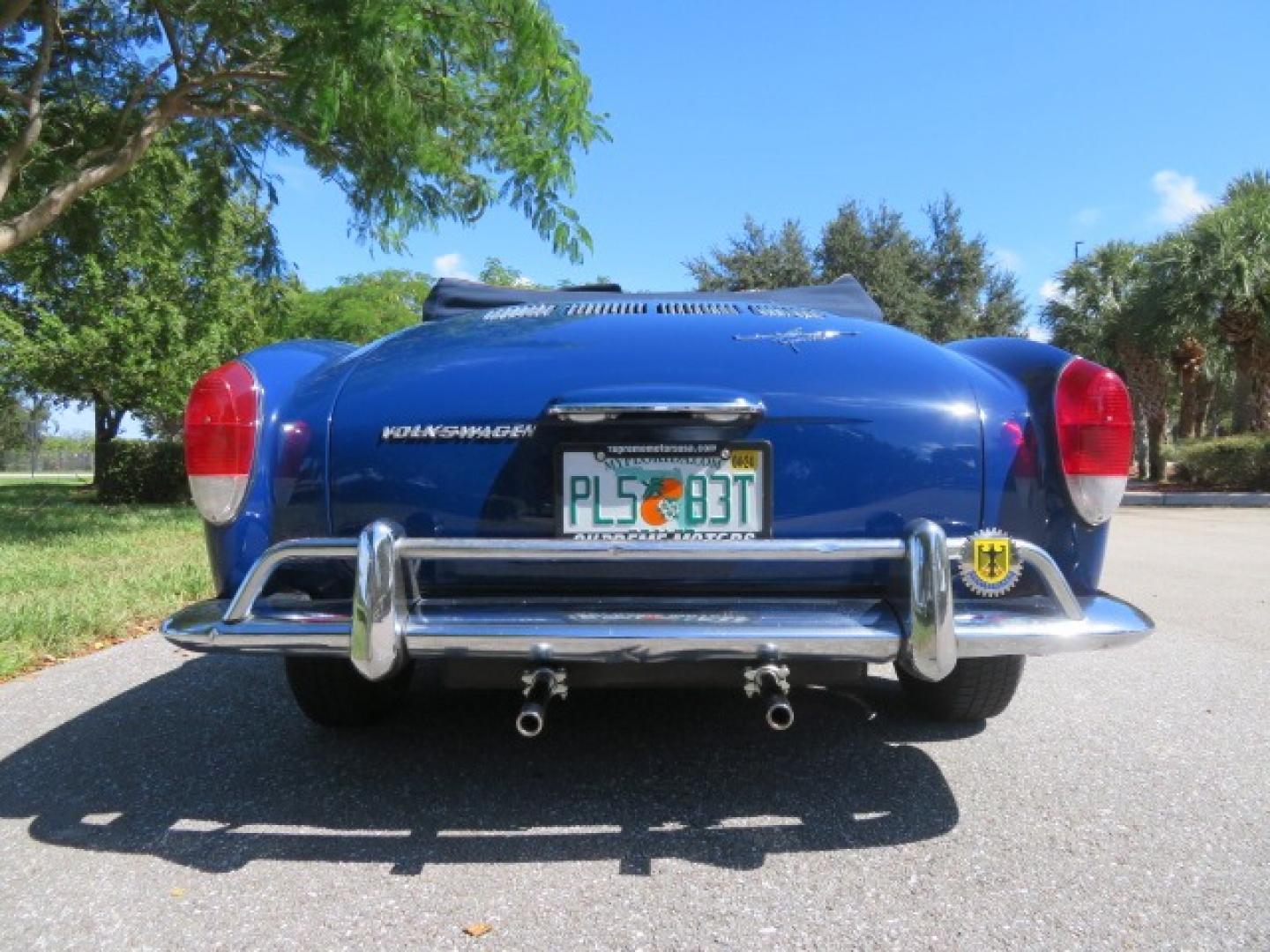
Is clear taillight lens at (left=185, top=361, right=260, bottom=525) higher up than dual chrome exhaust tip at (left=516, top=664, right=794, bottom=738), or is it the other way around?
clear taillight lens at (left=185, top=361, right=260, bottom=525)

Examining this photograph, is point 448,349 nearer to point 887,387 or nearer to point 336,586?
point 336,586

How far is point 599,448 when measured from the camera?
2.24 m

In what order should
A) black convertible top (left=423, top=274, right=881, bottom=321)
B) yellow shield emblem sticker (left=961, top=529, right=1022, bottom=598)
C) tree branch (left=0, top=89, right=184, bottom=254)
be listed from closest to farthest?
yellow shield emblem sticker (left=961, top=529, right=1022, bottom=598), black convertible top (left=423, top=274, right=881, bottom=321), tree branch (left=0, top=89, right=184, bottom=254)

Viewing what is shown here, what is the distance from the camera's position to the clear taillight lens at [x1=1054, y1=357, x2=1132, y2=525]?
7.48 ft

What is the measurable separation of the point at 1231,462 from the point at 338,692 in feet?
63.6

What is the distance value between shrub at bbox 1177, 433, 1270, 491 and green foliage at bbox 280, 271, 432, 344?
17.4 m

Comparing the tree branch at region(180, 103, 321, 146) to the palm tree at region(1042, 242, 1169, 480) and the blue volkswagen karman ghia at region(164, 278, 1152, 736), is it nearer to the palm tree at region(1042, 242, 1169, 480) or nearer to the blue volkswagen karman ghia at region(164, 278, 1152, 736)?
the blue volkswagen karman ghia at region(164, 278, 1152, 736)

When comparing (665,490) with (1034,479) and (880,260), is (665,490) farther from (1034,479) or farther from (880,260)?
(880,260)

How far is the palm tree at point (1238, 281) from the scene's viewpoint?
19172mm

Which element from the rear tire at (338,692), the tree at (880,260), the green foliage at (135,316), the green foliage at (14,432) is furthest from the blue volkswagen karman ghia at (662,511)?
the green foliage at (14,432)

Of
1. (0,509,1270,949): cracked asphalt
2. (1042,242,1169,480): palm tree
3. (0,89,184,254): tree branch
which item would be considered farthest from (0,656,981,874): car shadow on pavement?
(1042,242,1169,480): palm tree

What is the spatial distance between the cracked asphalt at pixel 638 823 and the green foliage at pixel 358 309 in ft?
65.2

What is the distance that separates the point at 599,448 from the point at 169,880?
1.35 metres

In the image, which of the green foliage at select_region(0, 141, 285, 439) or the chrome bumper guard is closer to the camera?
the chrome bumper guard
